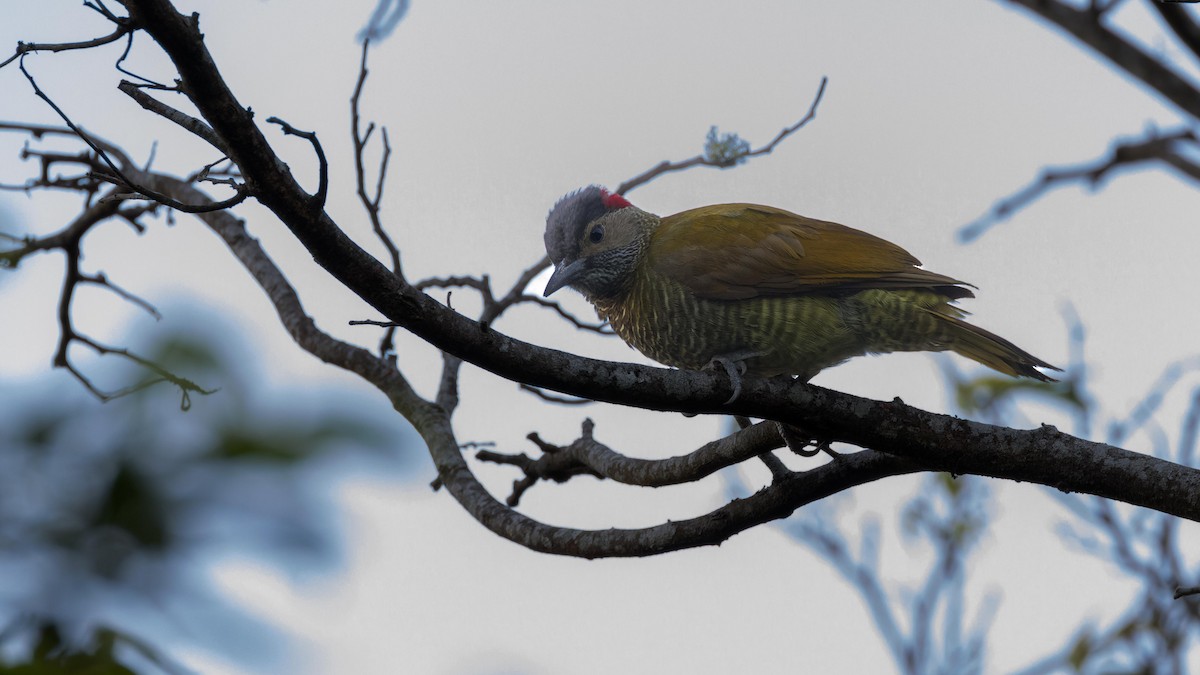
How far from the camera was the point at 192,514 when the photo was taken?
1213 millimetres

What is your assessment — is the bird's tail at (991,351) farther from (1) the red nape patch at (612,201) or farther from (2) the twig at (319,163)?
(2) the twig at (319,163)

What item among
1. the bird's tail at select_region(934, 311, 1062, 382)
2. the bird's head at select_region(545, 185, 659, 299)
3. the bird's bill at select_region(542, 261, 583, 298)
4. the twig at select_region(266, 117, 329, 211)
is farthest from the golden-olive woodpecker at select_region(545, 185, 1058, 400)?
the twig at select_region(266, 117, 329, 211)

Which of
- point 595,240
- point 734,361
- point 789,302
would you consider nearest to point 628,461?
point 734,361

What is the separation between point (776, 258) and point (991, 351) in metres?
0.81

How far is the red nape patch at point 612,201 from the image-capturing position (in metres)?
4.76

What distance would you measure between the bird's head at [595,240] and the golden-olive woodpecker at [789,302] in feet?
0.39

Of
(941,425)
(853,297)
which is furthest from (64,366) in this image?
(941,425)

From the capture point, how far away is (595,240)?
179 inches

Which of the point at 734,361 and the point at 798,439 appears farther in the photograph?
the point at 734,361

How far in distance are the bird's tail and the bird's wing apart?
0.16 meters

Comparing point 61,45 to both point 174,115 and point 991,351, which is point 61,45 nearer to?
point 174,115

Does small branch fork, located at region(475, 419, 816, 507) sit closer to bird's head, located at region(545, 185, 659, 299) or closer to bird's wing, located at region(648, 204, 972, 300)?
bird's wing, located at region(648, 204, 972, 300)

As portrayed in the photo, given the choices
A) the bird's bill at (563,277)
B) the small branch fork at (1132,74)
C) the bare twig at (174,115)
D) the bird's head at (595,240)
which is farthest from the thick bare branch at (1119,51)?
the bare twig at (174,115)

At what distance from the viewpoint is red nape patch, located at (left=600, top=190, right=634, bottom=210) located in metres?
4.76
